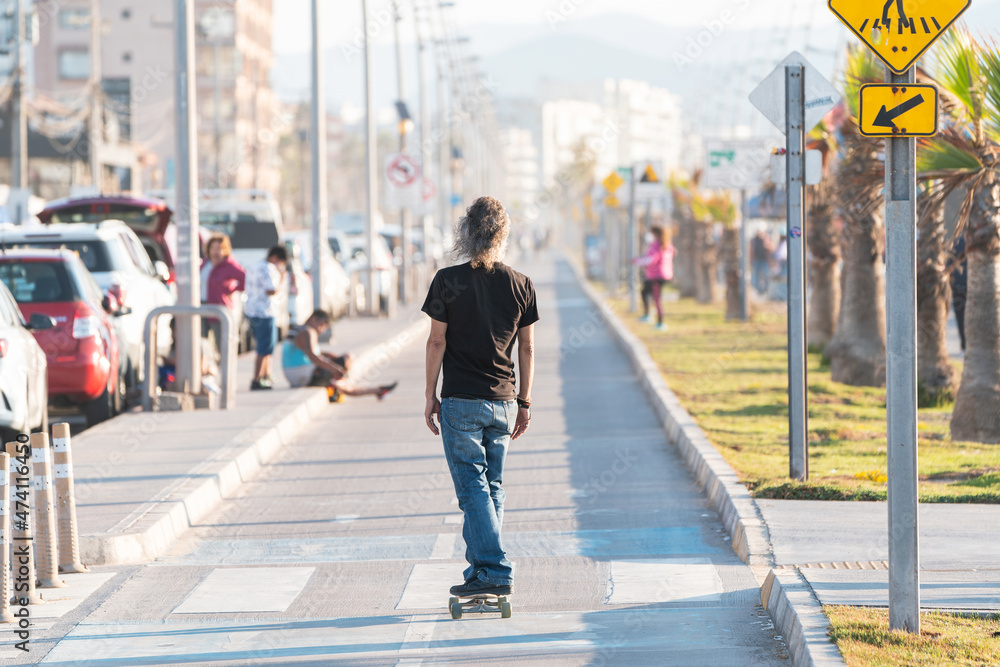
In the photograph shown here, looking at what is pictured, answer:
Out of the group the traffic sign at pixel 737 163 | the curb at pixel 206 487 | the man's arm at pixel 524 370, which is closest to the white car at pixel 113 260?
the curb at pixel 206 487

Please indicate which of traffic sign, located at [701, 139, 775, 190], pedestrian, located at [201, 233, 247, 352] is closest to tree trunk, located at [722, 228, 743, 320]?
traffic sign, located at [701, 139, 775, 190]

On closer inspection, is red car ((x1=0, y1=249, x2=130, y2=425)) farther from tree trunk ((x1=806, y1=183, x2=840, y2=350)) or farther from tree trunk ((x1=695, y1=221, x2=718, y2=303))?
tree trunk ((x1=695, y1=221, x2=718, y2=303))

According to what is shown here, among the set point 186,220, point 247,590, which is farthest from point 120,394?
point 247,590

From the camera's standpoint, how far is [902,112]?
5.85 metres

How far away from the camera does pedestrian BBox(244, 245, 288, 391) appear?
54.7 feet

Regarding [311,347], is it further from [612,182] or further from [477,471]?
[612,182]

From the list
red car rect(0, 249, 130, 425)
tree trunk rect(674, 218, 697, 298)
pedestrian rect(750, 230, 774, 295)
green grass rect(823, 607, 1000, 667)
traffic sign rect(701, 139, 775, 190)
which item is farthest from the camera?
pedestrian rect(750, 230, 774, 295)

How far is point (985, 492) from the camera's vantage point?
30.9 ft

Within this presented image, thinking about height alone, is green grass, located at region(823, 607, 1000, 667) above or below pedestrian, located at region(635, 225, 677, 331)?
below

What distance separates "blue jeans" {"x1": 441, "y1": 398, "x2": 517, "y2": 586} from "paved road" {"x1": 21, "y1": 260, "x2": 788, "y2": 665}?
258mm

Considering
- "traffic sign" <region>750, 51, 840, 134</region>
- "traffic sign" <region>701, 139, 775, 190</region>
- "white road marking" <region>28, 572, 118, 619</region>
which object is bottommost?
"white road marking" <region>28, 572, 118, 619</region>

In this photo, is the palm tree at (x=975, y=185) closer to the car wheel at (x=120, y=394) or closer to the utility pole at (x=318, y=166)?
the car wheel at (x=120, y=394)

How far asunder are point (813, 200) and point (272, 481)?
12.0 m

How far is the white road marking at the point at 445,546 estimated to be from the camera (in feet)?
27.4
